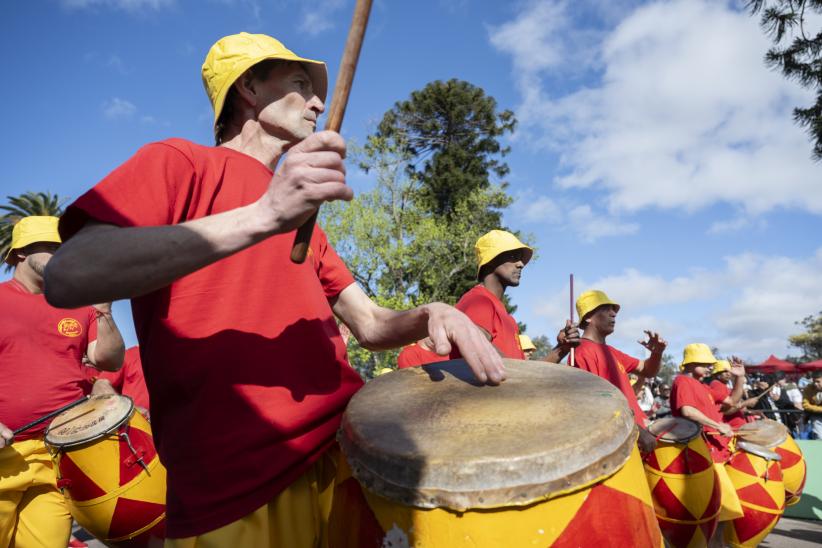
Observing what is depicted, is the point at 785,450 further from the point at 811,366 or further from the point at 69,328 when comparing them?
the point at 811,366

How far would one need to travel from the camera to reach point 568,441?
1195 mm

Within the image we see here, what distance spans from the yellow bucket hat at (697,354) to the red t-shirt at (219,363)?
7474 mm

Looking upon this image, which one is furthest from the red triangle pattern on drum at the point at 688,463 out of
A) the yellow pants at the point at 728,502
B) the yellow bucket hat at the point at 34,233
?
the yellow bucket hat at the point at 34,233

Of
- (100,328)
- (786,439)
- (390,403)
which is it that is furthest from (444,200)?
(390,403)

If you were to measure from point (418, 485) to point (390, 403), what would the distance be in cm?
32

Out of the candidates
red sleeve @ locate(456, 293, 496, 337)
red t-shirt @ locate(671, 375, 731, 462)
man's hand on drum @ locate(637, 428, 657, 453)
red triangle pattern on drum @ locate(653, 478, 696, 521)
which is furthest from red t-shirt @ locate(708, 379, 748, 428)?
red sleeve @ locate(456, 293, 496, 337)

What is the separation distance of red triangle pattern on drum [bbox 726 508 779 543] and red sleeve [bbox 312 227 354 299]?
5.20 meters

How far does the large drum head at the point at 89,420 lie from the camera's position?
10.1ft

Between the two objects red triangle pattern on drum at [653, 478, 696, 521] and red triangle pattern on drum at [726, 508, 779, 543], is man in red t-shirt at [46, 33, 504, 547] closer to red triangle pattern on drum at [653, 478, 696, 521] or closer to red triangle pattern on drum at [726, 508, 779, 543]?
red triangle pattern on drum at [653, 478, 696, 521]

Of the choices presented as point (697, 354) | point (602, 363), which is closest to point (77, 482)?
point (602, 363)

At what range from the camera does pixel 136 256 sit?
1074 millimetres

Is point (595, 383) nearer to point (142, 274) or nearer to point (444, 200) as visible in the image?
point (142, 274)

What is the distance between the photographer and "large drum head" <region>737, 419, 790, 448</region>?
587 cm

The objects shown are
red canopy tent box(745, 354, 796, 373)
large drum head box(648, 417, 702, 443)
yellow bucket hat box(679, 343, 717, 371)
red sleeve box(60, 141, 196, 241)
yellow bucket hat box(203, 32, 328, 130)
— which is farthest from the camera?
red canopy tent box(745, 354, 796, 373)
